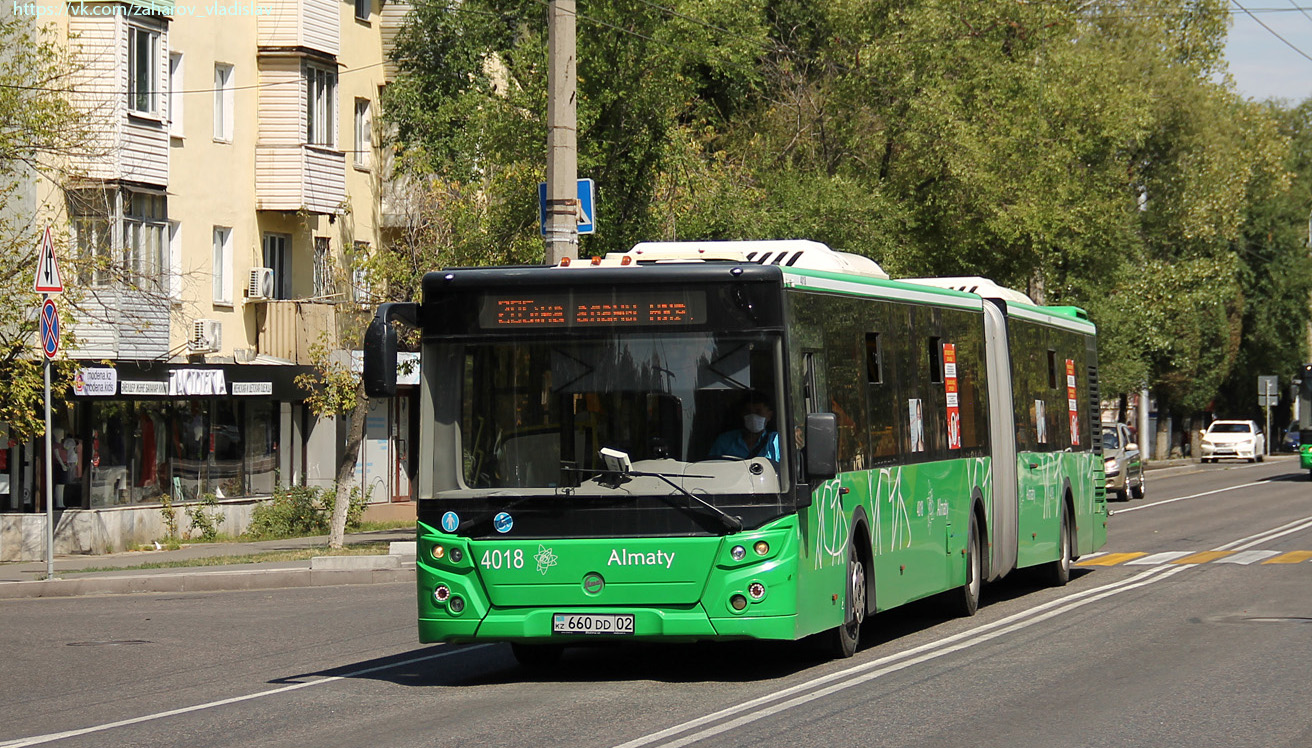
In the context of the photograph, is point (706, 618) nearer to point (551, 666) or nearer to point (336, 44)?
point (551, 666)

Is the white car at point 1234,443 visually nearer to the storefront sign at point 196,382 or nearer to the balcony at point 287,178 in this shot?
the balcony at point 287,178

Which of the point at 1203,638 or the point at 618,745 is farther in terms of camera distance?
the point at 1203,638

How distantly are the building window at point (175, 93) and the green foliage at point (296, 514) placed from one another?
6.80 meters

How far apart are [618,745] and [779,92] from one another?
39.0 m

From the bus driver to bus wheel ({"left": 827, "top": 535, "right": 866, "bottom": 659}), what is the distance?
156 cm

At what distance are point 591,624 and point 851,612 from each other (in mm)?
2208

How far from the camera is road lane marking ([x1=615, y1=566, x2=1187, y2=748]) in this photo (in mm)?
9547

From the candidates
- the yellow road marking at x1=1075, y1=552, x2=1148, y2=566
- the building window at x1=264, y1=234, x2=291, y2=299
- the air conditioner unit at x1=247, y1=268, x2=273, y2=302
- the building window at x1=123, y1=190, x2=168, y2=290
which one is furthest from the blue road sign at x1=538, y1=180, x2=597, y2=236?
the building window at x1=264, y1=234, x2=291, y2=299

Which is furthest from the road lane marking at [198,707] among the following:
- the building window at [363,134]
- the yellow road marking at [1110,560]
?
the building window at [363,134]

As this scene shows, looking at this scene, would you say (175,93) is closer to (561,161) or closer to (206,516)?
(206,516)

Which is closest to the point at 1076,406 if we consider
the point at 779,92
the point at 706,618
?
the point at 706,618

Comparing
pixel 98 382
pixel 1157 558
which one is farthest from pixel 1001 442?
pixel 98 382

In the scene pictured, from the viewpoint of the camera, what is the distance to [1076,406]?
21.0 m

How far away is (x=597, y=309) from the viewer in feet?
38.7
